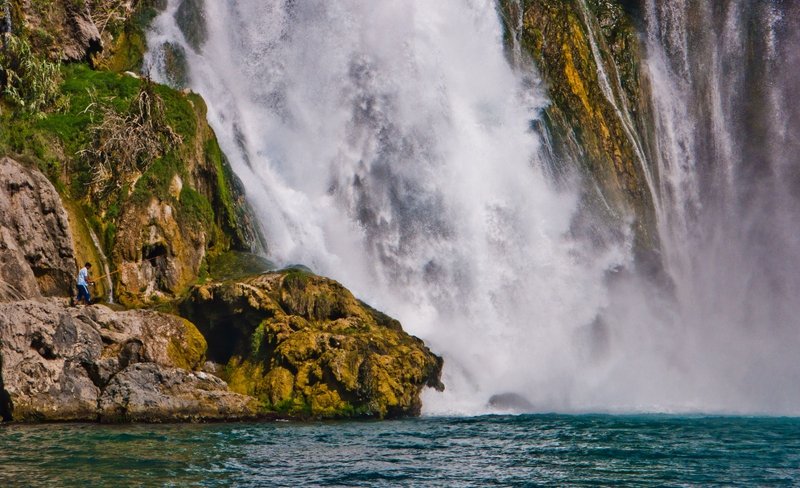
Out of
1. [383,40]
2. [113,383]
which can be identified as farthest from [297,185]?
[113,383]

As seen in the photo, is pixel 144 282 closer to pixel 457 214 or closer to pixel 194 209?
pixel 194 209

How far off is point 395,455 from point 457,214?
58.8 feet

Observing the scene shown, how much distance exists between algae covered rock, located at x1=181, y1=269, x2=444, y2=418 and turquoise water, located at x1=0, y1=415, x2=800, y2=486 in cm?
139

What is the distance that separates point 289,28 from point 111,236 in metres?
15.1

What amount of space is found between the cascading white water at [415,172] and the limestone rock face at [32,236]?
25.7 feet

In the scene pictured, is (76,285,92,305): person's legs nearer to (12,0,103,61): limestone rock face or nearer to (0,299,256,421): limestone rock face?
(0,299,256,421): limestone rock face

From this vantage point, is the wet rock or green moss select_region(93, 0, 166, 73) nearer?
the wet rock

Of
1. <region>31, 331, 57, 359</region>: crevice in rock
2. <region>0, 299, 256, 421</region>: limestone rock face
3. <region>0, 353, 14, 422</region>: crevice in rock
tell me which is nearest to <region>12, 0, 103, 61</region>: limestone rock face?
<region>0, 299, 256, 421</region>: limestone rock face

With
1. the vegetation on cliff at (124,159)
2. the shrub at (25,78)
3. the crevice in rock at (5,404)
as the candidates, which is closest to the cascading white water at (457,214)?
the vegetation on cliff at (124,159)

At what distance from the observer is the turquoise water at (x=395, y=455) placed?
12984 millimetres

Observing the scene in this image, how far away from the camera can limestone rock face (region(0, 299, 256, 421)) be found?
A: 17.6m

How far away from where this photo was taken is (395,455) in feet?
50.3

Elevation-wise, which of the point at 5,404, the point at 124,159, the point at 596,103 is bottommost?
the point at 5,404

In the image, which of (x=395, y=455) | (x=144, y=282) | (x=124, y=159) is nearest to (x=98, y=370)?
(x=144, y=282)
